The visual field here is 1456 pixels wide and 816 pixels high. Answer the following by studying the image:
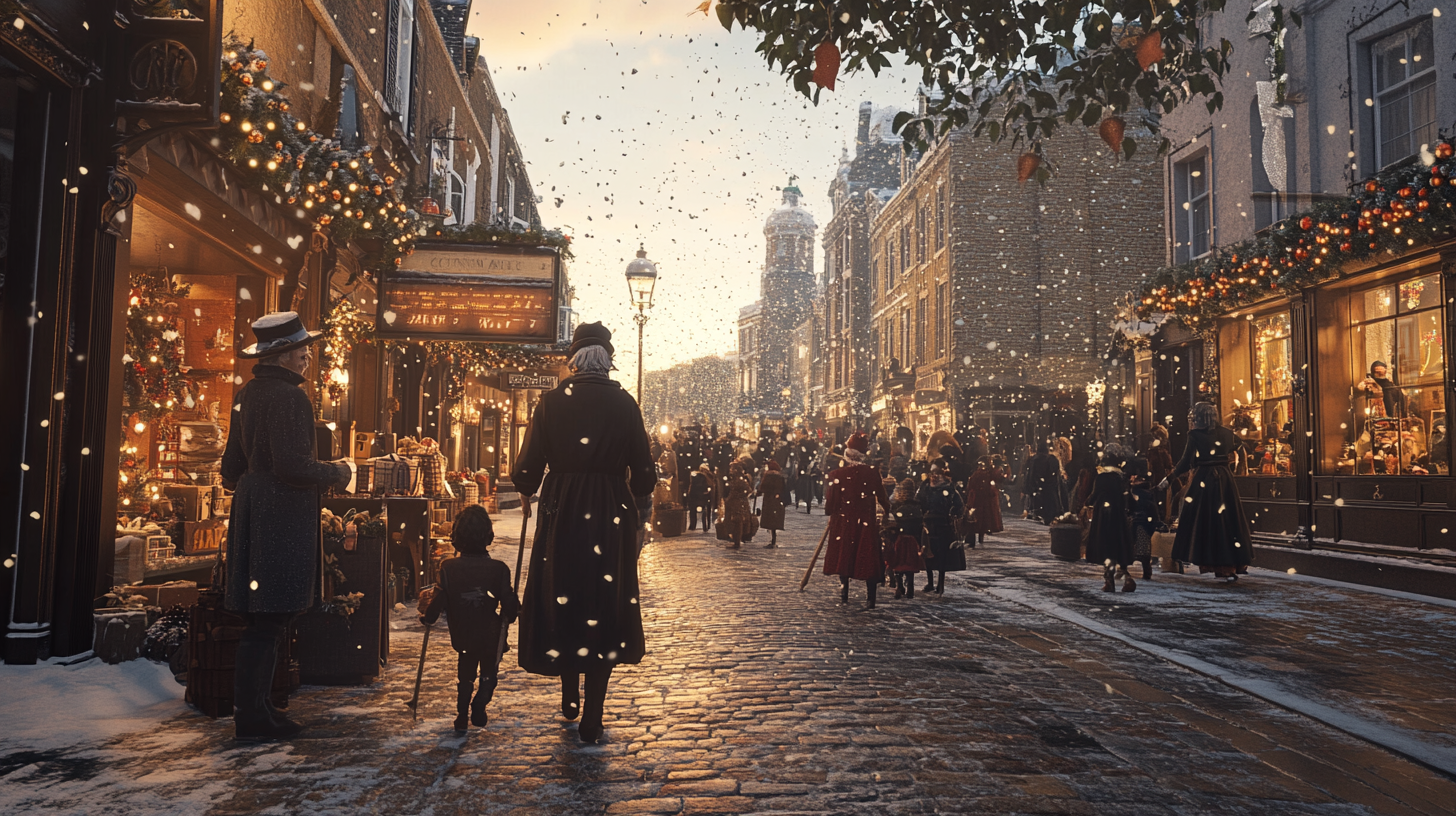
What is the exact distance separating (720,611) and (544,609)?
438cm

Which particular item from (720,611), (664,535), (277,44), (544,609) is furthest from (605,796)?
(664,535)

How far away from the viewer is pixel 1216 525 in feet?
38.2

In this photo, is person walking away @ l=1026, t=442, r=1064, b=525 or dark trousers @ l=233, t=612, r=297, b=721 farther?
person walking away @ l=1026, t=442, r=1064, b=525

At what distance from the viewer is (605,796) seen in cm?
397

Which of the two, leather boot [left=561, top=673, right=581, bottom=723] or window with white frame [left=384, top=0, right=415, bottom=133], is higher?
window with white frame [left=384, top=0, right=415, bottom=133]

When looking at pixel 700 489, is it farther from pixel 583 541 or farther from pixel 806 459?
pixel 583 541

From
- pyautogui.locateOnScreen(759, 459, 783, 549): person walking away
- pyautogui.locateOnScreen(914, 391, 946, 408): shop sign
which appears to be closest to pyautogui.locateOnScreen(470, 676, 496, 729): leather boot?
pyautogui.locateOnScreen(759, 459, 783, 549): person walking away

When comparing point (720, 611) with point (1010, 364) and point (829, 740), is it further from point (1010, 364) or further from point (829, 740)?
point (1010, 364)

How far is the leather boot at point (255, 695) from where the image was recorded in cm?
466

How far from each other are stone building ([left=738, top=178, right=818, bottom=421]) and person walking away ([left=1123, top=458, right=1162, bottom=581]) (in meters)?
70.6

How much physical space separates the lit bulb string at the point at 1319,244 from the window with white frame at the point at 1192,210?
1.33 m

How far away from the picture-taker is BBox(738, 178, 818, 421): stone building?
276ft

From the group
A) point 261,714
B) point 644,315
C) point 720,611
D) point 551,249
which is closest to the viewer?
point 261,714

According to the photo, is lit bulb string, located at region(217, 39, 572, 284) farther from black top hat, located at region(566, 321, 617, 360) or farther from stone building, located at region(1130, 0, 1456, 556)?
stone building, located at region(1130, 0, 1456, 556)
